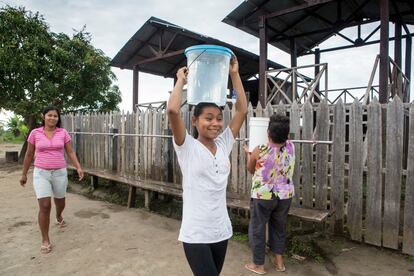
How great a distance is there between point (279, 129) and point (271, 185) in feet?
1.96

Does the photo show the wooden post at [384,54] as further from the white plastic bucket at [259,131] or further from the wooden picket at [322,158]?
the white plastic bucket at [259,131]

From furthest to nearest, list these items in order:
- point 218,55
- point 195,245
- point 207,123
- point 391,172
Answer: point 391,172
point 218,55
point 207,123
point 195,245

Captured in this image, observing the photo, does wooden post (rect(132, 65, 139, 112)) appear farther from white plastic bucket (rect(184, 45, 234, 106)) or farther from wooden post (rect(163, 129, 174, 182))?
white plastic bucket (rect(184, 45, 234, 106))

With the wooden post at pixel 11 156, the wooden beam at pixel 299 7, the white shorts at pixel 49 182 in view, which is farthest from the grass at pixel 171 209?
the wooden post at pixel 11 156

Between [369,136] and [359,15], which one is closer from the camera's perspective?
[369,136]

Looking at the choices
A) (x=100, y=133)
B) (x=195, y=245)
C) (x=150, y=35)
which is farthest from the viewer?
(x=150, y=35)

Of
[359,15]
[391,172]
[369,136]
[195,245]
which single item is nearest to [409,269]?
[391,172]

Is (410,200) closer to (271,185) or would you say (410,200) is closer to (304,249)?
(304,249)

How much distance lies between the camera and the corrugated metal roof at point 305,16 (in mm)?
7875

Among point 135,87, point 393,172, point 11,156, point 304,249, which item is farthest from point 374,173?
point 11,156

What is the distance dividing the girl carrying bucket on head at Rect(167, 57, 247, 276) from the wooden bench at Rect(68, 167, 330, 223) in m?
2.23

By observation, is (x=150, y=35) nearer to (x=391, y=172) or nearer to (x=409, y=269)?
(x=391, y=172)

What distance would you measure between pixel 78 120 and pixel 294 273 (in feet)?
26.5

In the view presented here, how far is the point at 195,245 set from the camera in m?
1.90
